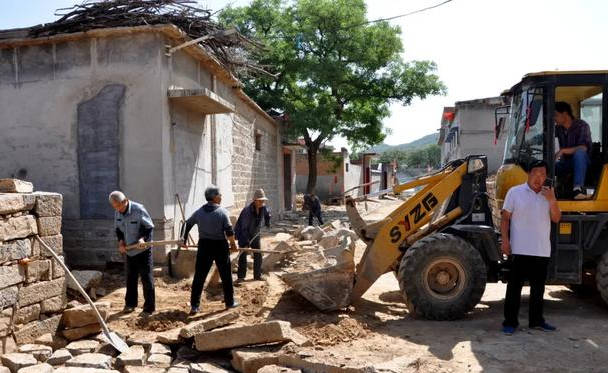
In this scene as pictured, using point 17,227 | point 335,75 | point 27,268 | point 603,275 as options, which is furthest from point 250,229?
point 335,75

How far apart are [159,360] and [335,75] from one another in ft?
51.0

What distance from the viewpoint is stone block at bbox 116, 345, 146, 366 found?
4.68 m

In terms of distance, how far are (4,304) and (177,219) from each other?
13.0 feet

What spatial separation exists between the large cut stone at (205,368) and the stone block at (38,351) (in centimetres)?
145

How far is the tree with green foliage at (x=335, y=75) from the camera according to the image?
19.1 meters

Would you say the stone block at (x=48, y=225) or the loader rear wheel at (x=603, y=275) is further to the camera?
the loader rear wheel at (x=603, y=275)

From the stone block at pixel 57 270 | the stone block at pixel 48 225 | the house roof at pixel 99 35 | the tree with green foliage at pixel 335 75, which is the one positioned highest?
the tree with green foliage at pixel 335 75

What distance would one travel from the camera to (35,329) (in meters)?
5.16

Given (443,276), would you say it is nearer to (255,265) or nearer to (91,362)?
(255,265)

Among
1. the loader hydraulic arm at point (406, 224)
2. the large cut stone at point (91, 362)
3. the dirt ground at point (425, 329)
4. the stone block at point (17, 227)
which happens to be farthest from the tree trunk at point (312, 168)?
the large cut stone at point (91, 362)

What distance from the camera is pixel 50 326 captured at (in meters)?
5.36

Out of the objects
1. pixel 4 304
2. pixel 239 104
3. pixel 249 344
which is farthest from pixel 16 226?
pixel 239 104

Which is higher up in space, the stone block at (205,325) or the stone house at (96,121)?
the stone house at (96,121)

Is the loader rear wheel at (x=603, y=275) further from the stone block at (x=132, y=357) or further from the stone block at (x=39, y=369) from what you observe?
the stone block at (x=39, y=369)
